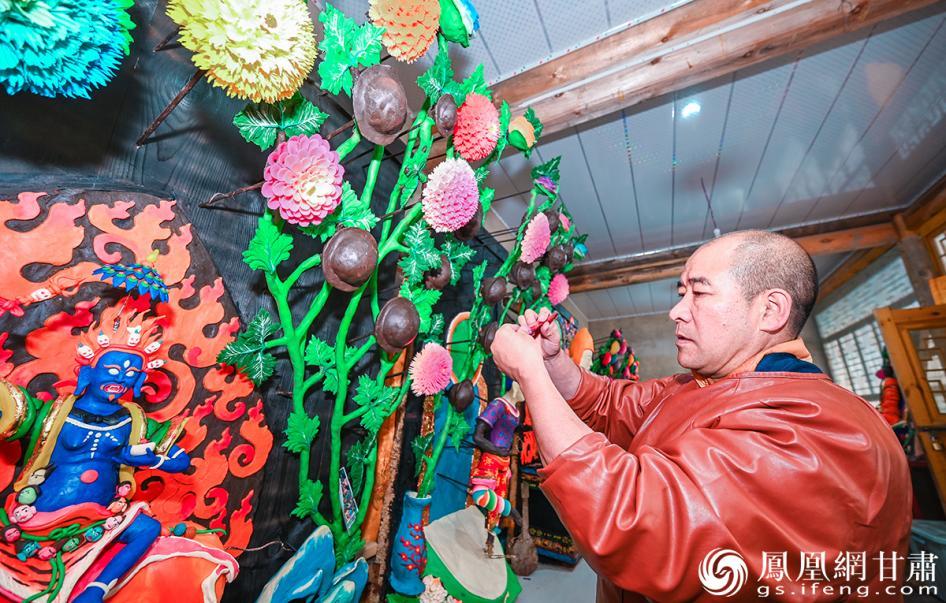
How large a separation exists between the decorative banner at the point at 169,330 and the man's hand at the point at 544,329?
0.95 m

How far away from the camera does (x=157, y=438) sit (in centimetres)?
92

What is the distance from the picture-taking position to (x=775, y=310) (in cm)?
92

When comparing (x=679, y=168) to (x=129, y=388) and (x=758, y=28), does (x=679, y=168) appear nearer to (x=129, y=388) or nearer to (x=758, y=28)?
(x=758, y=28)

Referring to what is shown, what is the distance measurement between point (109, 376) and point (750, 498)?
4.15 feet

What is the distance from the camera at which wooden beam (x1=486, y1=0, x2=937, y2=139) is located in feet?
5.53

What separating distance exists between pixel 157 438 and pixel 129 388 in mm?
164

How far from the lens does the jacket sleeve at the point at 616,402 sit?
53.9 inches

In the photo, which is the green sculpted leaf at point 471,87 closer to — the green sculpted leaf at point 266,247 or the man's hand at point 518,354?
the green sculpted leaf at point 266,247

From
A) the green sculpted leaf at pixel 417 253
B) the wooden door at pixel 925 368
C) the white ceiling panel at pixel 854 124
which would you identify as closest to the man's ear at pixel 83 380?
the green sculpted leaf at pixel 417 253

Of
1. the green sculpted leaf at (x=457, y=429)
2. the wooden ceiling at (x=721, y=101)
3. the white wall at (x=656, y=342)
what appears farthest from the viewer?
the white wall at (x=656, y=342)

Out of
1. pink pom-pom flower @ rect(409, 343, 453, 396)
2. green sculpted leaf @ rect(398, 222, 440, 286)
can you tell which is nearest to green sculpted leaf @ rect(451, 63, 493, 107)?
green sculpted leaf @ rect(398, 222, 440, 286)

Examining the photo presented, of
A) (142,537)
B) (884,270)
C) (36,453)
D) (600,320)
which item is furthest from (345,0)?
(600,320)

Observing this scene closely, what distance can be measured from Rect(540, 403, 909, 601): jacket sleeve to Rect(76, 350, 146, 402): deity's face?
37.7 inches

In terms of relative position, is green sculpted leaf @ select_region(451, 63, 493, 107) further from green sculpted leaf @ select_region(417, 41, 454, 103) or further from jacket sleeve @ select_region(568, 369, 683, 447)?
jacket sleeve @ select_region(568, 369, 683, 447)
